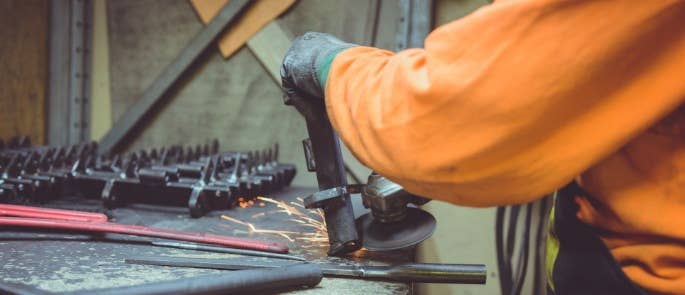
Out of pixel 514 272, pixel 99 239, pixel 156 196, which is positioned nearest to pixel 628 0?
pixel 99 239

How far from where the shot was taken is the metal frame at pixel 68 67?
10.6ft

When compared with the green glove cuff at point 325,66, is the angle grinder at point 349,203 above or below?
below

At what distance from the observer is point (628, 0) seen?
66cm

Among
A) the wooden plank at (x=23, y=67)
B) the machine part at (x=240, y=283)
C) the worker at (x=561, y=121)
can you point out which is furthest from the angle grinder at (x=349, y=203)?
the wooden plank at (x=23, y=67)

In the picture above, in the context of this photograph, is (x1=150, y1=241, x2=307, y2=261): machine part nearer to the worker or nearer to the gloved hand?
the gloved hand

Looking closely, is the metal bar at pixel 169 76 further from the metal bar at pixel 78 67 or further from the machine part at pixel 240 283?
the machine part at pixel 240 283

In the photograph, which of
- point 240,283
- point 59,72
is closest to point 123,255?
point 240,283

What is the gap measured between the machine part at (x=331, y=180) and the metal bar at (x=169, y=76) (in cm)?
182

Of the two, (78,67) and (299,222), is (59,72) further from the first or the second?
(299,222)

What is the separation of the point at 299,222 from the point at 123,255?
0.63 metres

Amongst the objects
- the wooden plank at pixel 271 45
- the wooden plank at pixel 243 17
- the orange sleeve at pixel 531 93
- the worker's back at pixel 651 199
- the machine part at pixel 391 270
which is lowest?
the machine part at pixel 391 270

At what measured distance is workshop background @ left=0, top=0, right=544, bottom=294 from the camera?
290 centimetres

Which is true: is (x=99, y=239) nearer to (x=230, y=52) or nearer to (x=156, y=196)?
(x=156, y=196)

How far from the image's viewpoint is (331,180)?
54.6 inches
